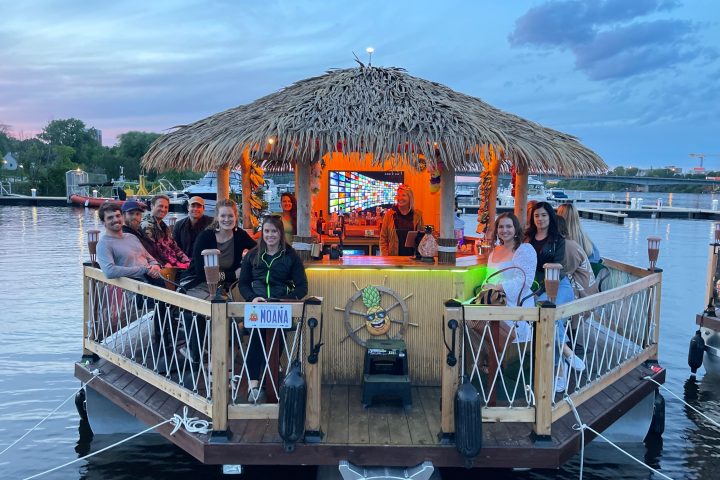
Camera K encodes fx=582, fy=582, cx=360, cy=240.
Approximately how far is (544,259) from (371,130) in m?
2.15

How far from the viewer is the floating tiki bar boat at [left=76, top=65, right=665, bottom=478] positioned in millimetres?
4477

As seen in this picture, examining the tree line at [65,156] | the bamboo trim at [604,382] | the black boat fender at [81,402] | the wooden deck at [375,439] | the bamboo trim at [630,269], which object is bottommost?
the black boat fender at [81,402]

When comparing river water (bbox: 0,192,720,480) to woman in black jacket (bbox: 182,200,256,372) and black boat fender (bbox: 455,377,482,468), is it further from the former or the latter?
black boat fender (bbox: 455,377,482,468)

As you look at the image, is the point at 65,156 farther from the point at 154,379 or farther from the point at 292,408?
the point at 292,408

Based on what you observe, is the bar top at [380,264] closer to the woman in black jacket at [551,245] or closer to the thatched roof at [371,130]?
the woman in black jacket at [551,245]

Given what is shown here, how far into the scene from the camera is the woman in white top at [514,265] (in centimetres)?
504

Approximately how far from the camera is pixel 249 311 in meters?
4.46

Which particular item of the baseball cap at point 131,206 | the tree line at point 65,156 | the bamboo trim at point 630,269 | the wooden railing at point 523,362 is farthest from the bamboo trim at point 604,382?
the tree line at point 65,156

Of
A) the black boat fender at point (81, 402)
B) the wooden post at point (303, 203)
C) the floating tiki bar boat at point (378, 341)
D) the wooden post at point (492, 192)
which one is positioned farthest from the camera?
the wooden post at point (492, 192)

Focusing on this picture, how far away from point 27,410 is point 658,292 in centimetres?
805

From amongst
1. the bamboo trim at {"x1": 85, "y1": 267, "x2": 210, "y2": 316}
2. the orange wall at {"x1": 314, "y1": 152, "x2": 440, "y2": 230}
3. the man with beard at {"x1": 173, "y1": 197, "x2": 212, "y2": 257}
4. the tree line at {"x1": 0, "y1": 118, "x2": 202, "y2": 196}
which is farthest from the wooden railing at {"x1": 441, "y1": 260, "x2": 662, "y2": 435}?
the tree line at {"x1": 0, "y1": 118, "x2": 202, "y2": 196}

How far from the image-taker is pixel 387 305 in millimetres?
5875

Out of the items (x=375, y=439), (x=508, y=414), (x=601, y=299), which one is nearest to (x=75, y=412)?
(x=375, y=439)

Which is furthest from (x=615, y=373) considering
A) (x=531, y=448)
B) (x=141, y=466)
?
(x=141, y=466)
